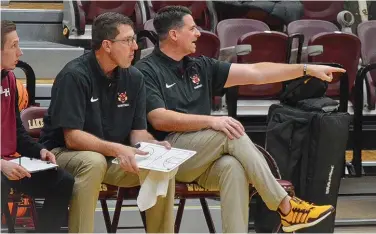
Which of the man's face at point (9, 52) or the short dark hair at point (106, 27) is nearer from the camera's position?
the man's face at point (9, 52)

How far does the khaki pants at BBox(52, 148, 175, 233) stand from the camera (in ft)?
9.23

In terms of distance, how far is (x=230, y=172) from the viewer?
300 centimetres

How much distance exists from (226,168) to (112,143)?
1.54ft

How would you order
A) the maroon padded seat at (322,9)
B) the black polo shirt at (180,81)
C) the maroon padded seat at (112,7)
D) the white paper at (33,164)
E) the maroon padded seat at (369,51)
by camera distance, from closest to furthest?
the white paper at (33,164), the black polo shirt at (180,81), the maroon padded seat at (369,51), the maroon padded seat at (112,7), the maroon padded seat at (322,9)

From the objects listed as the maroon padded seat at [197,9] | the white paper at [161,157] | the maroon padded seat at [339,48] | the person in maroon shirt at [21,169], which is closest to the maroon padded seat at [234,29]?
the maroon padded seat at [339,48]

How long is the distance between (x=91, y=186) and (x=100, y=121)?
0.32 m

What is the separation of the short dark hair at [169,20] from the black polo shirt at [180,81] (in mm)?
90

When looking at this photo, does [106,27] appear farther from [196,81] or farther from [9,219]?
[9,219]

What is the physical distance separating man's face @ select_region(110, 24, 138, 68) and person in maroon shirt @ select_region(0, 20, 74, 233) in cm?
39

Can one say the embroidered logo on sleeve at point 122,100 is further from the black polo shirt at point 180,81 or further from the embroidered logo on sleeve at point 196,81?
the embroidered logo on sleeve at point 196,81

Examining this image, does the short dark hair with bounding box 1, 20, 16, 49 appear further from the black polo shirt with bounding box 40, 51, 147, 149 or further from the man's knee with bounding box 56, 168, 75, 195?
the man's knee with bounding box 56, 168, 75, 195

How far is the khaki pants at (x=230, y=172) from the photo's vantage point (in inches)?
117

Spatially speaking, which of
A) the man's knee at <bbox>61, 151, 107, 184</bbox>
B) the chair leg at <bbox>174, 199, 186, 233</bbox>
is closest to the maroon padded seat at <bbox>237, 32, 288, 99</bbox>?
the chair leg at <bbox>174, 199, 186, 233</bbox>

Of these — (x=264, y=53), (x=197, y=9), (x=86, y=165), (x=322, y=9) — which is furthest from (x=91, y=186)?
(x=322, y=9)
